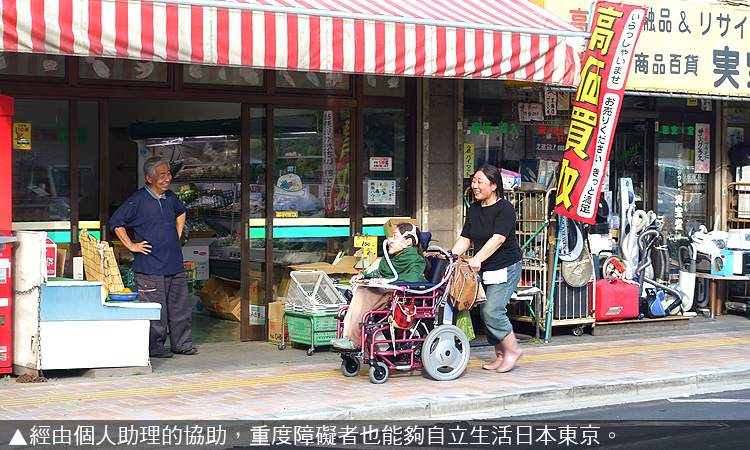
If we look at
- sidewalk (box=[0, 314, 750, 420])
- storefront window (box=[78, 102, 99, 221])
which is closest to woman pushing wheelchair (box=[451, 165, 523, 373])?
sidewalk (box=[0, 314, 750, 420])

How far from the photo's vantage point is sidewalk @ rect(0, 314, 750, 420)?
7.12 metres

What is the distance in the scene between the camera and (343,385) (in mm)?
8156

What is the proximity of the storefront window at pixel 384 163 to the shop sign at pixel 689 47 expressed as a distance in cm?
237

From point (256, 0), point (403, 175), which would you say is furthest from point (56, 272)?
point (403, 175)

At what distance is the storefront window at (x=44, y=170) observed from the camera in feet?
30.7

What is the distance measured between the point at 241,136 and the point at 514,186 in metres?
3.36

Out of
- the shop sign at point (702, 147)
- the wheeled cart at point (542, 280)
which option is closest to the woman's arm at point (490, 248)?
the wheeled cart at point (542, 280)

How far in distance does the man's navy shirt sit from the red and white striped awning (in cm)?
203

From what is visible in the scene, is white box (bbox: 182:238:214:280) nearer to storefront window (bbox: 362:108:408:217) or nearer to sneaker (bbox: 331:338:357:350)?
storefront window (bbox: 362:108:408:217)

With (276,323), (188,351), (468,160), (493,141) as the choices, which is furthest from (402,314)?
(493,141)

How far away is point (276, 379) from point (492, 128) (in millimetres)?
4895

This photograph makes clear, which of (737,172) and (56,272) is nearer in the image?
(56,272)

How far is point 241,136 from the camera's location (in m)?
10.5

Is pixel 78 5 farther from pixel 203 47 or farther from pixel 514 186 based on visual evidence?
pixel 514 186
